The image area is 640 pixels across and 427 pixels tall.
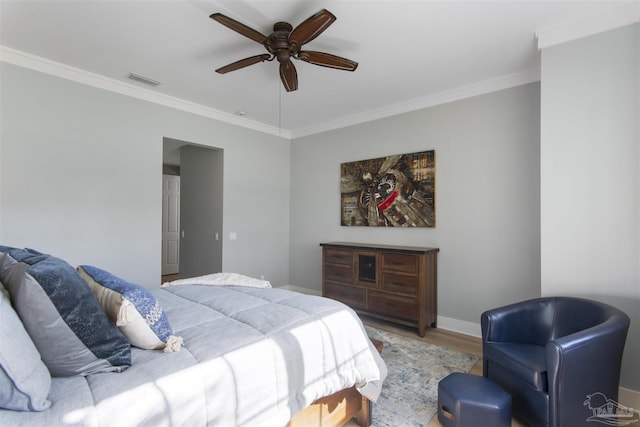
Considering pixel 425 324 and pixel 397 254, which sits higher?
pixel 397 254

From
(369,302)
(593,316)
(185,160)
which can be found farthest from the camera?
(185,160)

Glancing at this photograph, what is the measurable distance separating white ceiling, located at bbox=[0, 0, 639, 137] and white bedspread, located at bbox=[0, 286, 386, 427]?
203cm

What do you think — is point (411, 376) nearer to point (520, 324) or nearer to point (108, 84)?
point (520, 324)

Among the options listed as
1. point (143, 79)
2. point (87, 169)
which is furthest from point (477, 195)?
point (87, 169)

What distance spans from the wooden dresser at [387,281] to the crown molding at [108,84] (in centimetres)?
237

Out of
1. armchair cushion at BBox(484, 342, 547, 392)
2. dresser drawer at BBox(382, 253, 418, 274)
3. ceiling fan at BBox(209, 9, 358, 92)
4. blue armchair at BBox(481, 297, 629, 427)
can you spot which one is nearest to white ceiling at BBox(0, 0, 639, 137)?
ceiling fan at BBox(209, 9, 358, 92)

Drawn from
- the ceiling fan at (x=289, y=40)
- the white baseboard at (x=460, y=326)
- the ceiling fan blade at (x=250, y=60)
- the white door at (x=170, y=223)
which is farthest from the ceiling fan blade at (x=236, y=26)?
the white door at (x=170, y=223)

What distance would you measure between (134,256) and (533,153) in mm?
4356

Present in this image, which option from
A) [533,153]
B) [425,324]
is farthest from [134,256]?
[533,153]

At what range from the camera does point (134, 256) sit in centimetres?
350

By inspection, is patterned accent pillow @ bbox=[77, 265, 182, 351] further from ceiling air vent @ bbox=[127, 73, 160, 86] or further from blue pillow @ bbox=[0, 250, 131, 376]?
ceiling air vent @ bbox=[127, 73, 160, 86]

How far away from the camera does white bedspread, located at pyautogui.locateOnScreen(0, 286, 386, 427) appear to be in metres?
1.02

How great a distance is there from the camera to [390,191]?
4043mm

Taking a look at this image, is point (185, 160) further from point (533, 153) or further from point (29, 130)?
point (533, 153)
